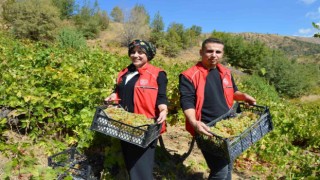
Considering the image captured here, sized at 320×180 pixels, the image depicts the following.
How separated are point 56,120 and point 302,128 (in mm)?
4312

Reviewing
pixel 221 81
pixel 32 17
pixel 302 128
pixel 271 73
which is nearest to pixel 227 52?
pixel 271 73

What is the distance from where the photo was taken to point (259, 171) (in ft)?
15.0

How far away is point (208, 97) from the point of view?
2.72 meters

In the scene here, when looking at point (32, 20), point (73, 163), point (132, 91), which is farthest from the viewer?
point (32, 20)

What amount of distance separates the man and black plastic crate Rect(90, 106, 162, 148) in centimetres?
37

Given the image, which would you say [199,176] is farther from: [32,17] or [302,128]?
[32,17]

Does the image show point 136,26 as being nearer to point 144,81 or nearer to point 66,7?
point 66,7

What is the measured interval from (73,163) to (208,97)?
1534 millimetres

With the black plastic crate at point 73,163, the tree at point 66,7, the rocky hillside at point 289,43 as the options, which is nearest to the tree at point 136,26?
the tree at point 66,7

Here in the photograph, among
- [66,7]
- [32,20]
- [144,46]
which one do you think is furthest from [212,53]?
[66,7]

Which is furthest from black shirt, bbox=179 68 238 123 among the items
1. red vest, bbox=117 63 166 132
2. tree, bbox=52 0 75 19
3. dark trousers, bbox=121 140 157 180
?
tree, bbox=52 0 75 19

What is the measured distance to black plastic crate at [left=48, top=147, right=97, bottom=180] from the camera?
9.59 ft

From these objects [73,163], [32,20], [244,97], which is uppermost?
[32,20]

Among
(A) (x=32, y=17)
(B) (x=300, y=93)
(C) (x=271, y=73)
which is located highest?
(A) (x=32, y=17)
